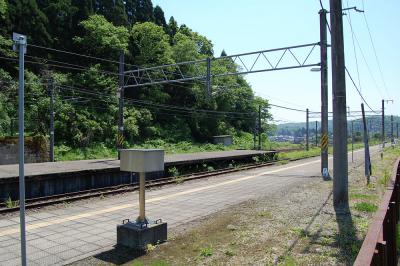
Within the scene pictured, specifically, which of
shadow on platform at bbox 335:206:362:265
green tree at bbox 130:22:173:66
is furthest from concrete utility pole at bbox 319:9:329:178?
green tree at bbox 130:22:173:66

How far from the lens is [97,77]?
4072 centimetres

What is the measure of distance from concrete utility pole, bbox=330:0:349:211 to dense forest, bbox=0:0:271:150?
21.4 metres

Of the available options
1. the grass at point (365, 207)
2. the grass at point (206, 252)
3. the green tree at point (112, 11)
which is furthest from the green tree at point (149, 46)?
the grass at point (206, 252)

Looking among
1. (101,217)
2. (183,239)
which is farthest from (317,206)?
(101,217)

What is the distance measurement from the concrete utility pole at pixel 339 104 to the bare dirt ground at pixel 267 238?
658 mm

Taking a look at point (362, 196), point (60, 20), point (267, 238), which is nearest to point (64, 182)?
point (267, 238)

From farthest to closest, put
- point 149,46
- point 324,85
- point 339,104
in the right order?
1. point 149,46
2. point 324,85
3. point 339,104

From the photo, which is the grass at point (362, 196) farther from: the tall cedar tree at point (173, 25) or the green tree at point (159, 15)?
the tall cedar tree at point (173, 25)

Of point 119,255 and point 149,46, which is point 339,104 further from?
point 149,46

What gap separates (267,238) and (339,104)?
471 centimetres

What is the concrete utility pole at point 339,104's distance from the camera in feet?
33.1

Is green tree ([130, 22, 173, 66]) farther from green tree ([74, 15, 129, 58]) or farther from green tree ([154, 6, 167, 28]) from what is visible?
green tree ([154, 6, 167, 28])

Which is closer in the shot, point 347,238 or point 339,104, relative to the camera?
point 347,238

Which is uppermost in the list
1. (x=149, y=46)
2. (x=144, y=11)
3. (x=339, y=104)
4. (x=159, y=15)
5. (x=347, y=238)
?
(x=159, y=15)
